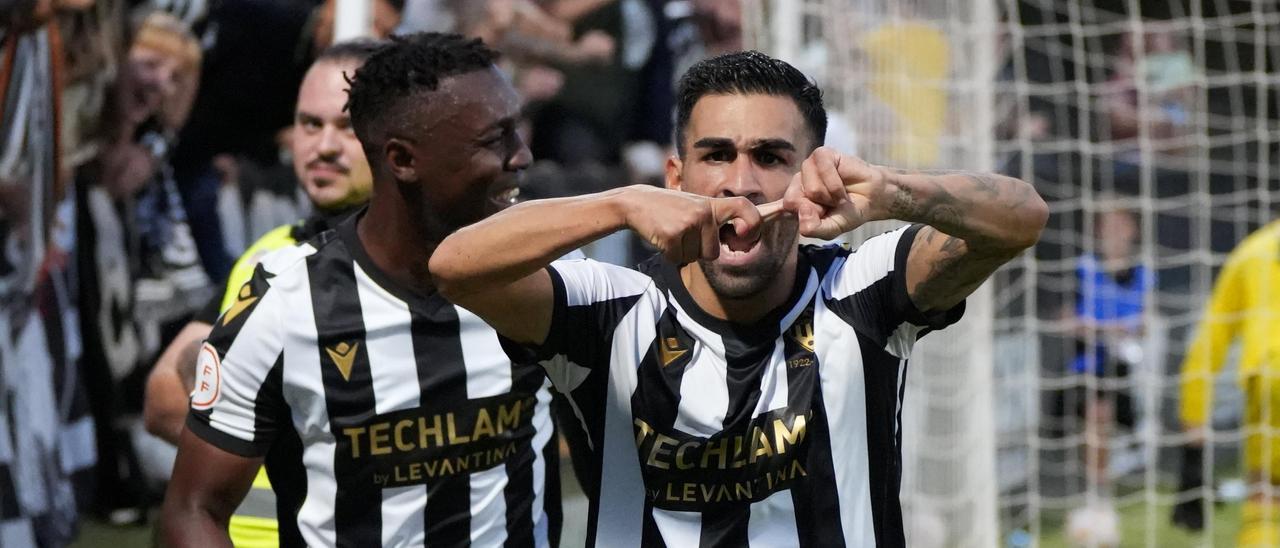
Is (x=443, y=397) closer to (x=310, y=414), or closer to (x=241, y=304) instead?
(x=310, y=414)

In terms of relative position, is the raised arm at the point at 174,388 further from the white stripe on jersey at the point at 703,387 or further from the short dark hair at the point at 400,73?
the white stripe on jersey at the point at 703,387

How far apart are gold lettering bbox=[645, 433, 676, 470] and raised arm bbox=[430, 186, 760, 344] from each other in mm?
284

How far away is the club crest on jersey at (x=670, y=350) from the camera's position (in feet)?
9.23

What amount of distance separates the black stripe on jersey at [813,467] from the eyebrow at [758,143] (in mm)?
377

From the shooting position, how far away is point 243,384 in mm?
3209

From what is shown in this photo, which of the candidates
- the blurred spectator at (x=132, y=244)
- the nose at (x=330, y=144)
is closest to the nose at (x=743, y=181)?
the nose at (x=330, y=144)

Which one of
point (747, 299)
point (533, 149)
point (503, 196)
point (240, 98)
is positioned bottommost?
point (747, 299)

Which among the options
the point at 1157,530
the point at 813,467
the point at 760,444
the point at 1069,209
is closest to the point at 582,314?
the point at 760,444

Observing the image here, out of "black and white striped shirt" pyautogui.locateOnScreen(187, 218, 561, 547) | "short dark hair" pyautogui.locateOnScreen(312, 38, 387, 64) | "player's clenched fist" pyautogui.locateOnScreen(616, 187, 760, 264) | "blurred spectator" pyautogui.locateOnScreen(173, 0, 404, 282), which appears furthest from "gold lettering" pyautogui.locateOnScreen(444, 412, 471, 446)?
"blurred spectator" pyautogui.locateOnScreen(173, 0, 404, 282)

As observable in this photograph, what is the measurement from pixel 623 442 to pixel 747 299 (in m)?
0.35

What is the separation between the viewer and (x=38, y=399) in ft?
19.4

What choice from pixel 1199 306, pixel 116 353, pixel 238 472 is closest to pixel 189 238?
pixel 116 353

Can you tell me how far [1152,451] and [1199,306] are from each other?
2606mm

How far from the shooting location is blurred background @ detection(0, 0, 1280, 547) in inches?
233
